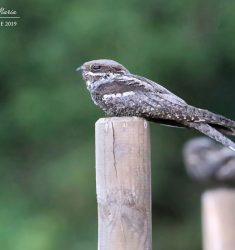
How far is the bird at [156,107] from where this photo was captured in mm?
4305

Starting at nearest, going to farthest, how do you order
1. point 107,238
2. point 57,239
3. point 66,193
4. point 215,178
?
point 107,238, point 215,178, point 57,239, point 66,193

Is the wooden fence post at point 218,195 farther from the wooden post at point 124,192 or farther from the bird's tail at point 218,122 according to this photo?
the wooden post at point 124,192

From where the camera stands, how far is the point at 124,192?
378 centimetres

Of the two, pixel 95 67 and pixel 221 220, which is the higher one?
pixel 95 67

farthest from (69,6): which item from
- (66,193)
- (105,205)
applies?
(105,205)

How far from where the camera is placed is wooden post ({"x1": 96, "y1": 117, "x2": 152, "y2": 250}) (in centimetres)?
378

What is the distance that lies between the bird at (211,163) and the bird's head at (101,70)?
81 centimetres

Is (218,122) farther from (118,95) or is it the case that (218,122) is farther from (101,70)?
(101,70)

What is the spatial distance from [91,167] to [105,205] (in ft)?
19.3

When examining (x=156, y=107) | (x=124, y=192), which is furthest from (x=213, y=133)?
(x=124, y=192)

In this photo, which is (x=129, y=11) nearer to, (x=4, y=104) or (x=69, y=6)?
(x=69, y=6)

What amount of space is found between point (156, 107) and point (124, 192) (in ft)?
2.12

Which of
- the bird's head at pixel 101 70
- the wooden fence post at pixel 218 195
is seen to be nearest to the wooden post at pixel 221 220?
the wooden fence post at pixel 218 195

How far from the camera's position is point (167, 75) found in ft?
32.8
